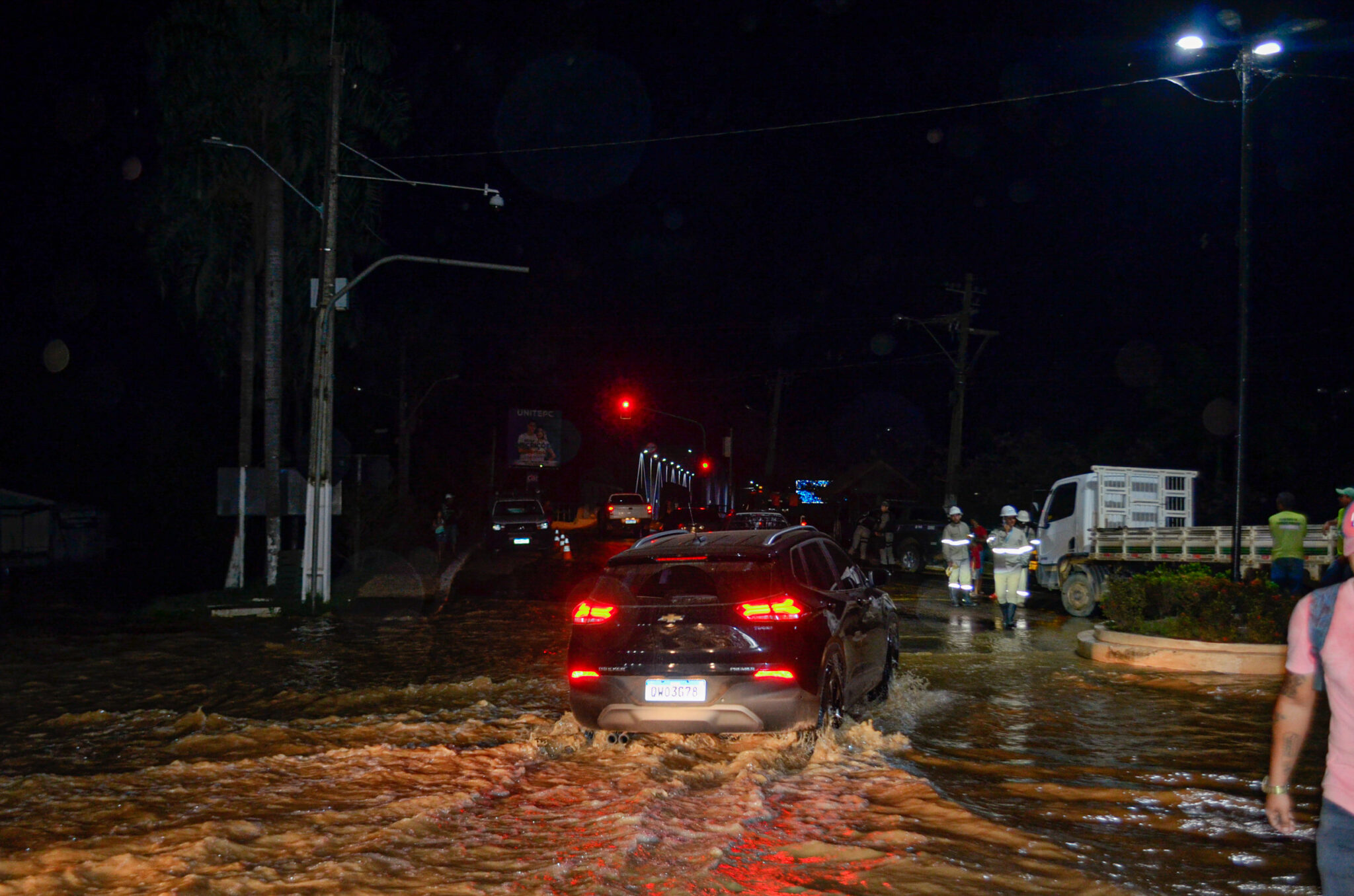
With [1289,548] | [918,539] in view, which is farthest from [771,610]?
[918,539]

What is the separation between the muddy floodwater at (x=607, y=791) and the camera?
5.45m

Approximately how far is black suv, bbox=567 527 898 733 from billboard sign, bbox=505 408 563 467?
64.6 meters

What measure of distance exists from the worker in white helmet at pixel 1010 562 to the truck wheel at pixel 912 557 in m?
12.4

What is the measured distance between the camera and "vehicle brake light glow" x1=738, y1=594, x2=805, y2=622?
750 centimetres

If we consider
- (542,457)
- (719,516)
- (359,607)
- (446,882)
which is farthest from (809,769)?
(542,457)

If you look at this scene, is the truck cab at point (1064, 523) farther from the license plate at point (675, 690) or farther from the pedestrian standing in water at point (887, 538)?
the license plate at point (675, 690)

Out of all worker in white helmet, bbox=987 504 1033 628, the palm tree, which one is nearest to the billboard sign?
the palm tree

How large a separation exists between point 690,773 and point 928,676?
16.6 feet

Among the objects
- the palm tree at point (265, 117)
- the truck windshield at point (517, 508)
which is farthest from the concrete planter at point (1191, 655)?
the truck windshield at point (517, 508)

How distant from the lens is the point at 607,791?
6.95 m

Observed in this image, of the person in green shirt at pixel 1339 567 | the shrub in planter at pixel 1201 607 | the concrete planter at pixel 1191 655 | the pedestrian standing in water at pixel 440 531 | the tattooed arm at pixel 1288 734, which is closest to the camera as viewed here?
the tattooed arm at pixel 1288 734

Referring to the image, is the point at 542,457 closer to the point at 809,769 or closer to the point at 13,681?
the point at 13,681

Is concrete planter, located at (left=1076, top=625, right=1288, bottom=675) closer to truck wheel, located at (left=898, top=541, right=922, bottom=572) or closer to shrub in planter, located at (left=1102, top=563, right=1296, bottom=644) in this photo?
shrub in planter, located at (left=1102, top=563, right=1296, bottom=644)

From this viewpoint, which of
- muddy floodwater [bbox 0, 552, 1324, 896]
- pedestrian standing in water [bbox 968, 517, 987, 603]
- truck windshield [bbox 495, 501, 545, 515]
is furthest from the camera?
truck windshield [bbox 495, 501, 545, 515]
